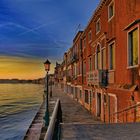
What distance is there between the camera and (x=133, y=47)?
476 inches

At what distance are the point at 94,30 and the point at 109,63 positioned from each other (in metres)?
6.74

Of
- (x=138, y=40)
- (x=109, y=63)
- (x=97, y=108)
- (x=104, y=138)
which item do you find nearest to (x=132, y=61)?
(x=138, y=40)

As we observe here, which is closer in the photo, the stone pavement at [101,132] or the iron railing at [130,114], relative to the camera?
the stone pavement at [101,132]

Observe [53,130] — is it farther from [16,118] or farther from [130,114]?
[16,118]

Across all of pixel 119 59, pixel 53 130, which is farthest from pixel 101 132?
pixel 119 59

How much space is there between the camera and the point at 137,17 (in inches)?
452

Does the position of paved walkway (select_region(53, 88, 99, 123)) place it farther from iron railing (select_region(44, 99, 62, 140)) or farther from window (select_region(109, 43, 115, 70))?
iron railing (select_region(44, 99, 62, 140))

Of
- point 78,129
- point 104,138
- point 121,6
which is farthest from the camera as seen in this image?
point 121,6

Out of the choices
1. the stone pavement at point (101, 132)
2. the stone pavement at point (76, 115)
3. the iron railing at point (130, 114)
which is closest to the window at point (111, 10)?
the iron railing at point (130, 114)

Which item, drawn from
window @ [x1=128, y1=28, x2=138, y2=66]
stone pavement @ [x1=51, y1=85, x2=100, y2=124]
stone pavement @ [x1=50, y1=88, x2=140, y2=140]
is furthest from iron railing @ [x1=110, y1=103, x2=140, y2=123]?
stone pavement @ [x1=51, y1=85, x2=100, y2=124]

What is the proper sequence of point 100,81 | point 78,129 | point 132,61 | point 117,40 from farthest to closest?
point 100,81
point 117,40
point 132,61
point 78,129

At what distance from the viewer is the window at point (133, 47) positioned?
11602mm

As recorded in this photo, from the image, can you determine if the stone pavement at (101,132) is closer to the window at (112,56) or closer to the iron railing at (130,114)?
the iron railing at (130,114)

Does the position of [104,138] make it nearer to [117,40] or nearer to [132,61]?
[132,61]
